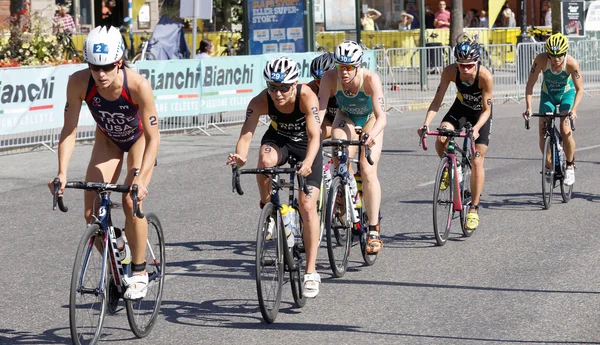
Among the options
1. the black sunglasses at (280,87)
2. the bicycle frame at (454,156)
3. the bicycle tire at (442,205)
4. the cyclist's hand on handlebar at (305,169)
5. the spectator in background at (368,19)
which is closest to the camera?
the cyclist's hand on handlebar at (305,169)

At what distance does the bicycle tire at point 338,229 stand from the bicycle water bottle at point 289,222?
98cm

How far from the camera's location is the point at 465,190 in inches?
404

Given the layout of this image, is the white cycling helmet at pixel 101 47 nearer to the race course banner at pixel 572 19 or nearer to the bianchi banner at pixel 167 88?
the bianchi banner at pixel 167 88

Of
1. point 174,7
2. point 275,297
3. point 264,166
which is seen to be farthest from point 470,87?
point 174,7

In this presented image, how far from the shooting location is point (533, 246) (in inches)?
375

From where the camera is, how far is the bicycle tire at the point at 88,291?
19.4 feet

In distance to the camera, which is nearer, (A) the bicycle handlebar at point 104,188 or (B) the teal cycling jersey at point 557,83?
(A) the bicycle handlebar at point 104,188

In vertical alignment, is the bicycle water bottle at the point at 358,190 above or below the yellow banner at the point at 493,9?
below

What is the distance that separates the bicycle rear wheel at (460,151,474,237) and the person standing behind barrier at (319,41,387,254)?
51.4 inches

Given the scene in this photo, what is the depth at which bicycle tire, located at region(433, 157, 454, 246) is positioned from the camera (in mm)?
9508

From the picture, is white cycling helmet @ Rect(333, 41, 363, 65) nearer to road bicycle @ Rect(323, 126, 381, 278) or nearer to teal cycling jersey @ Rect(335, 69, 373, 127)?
teal cycling jersey @ Rect(335, 69, 373, 127)

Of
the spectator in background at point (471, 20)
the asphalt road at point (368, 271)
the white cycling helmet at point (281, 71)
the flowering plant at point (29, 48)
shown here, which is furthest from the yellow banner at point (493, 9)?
the white cycling helmet at point (281, 71)

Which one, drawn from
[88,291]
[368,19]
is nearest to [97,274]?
[88,291]

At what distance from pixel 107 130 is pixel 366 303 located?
215 centimetres
